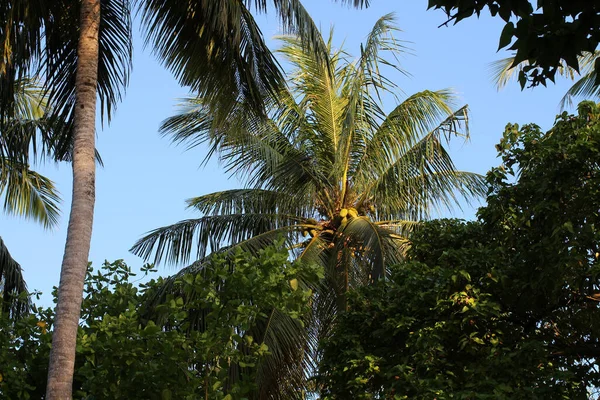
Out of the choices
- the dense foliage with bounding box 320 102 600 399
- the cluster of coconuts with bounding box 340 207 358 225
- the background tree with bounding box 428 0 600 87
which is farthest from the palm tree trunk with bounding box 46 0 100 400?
the cluster of coconuts with bounding box 340 207 358 225

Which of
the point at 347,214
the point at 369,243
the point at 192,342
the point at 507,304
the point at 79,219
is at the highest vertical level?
the point at 347,214

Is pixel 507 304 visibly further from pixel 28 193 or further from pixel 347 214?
pixel 28 193

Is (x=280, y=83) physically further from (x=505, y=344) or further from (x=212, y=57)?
(x=505, y=344)

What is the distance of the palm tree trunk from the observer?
7.32 metres

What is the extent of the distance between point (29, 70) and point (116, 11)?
1139mm

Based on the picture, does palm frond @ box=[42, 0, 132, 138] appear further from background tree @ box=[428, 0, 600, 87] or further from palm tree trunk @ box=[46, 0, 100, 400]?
background tree @ box=[428, 0, 600, 87]

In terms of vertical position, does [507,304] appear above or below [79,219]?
below

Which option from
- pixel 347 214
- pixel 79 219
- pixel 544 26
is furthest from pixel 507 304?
pixel 544 26

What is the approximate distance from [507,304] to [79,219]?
192 inches

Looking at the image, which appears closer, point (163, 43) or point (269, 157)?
point (163, 43)

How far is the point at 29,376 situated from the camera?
30.1 ft

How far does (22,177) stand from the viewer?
1644 centimetres

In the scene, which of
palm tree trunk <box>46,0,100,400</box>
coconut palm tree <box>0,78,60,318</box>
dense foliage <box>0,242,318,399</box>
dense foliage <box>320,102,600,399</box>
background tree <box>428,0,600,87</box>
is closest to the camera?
background tree <box>428,0,600,87</box>

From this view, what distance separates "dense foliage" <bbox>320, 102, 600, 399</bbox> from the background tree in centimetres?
497
